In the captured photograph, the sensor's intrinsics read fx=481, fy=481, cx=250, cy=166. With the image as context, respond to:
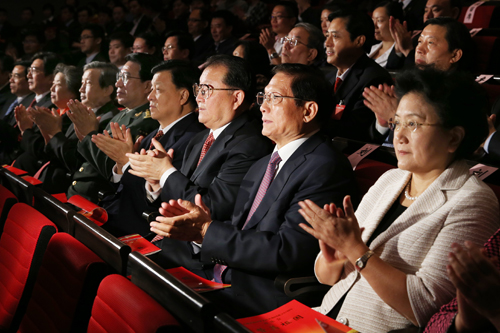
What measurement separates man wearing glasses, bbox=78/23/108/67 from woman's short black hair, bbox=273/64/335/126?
4.75 m

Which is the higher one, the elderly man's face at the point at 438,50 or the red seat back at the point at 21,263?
the elderly man's face at the point at 438,50

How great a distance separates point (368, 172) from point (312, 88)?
1.33ft

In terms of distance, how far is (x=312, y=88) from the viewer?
1931mm

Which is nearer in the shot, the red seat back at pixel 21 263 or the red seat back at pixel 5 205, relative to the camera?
the red seat back at pixel 21 263

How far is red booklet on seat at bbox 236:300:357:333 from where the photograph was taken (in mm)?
1229

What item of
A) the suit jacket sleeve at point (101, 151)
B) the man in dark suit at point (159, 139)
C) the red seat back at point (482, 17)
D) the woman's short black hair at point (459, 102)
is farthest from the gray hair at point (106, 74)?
the red seat back at point (482, 17)

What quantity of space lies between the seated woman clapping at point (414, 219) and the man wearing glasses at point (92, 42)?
17.7 feet

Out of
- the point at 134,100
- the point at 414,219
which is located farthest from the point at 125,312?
the point at 134,100

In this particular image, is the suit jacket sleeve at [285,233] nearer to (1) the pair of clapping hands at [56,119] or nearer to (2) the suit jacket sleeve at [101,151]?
(2) the suit jacket sleeve at [101,151]

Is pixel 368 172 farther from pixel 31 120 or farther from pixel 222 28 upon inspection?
pixel 222 28

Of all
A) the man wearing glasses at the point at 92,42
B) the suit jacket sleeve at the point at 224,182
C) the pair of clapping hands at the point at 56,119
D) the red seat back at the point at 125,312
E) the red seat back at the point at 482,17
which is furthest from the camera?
the man wearing glasses at the point at 92,42

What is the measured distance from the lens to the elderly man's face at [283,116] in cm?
191

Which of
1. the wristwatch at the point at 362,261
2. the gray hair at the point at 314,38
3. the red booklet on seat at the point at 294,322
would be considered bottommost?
the red booklet on seat at the point at 294,322

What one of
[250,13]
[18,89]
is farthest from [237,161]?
[250,13]
